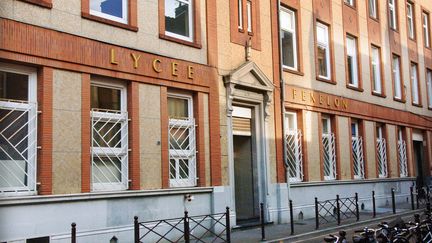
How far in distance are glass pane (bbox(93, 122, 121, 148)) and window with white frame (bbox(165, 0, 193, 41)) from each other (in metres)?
3.09

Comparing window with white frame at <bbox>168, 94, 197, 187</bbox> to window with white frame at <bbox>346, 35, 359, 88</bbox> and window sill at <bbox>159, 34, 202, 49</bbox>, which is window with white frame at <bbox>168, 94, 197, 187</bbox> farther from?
window with white frame at <bbox>346, 35, 359, 88</bbox>

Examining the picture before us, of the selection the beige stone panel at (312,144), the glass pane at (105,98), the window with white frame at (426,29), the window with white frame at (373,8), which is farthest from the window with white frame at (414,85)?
the glass pane at (105,98)

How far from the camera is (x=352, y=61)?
22.5 metres

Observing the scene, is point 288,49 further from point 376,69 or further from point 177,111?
point 376,69

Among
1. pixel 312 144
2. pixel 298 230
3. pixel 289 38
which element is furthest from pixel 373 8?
pixel 298 230

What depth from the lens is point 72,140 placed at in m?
10.8

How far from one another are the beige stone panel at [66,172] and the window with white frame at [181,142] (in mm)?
2938

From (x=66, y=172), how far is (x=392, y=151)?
18.2 metres

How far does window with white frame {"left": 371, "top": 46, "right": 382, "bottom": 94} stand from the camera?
24.2 m

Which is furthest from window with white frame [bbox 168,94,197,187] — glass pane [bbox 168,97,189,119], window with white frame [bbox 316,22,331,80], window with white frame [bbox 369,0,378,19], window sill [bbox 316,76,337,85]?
window with white frame [bbox 369,0,378,19]

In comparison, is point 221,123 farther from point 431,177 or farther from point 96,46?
point 431,177

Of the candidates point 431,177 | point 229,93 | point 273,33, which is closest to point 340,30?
point 273,33

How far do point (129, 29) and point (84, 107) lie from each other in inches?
93.2

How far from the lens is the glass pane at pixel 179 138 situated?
1340cm
